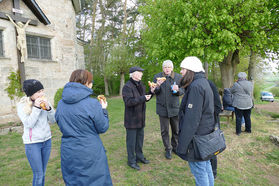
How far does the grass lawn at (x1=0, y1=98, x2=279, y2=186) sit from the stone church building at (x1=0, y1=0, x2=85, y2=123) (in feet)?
13.6

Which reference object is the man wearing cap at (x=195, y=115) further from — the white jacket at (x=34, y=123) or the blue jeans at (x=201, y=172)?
the white jacket at (x=34, y=123)

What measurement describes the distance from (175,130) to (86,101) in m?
2.74

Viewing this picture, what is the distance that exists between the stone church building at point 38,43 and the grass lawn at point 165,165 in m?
4.15

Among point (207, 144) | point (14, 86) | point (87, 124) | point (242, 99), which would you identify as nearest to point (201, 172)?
point (207, 144)

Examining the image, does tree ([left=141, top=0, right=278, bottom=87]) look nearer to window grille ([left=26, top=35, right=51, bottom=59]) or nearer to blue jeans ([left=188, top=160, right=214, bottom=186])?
blue jeans ([left=188, top=160, right=214, bottom=186])

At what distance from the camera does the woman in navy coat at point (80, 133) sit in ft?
6.91

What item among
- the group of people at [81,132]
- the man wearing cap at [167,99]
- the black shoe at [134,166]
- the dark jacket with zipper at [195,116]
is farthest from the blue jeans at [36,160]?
the man wearing cap at [167,99]

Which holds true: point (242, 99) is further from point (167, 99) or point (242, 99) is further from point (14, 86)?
point (14, 86)

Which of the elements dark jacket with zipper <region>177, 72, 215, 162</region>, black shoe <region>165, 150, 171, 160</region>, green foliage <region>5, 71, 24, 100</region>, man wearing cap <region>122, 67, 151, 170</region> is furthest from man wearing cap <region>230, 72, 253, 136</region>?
green foliage <region>5, 71, 24, 100</region>

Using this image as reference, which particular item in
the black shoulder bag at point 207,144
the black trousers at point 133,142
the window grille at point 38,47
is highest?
the window grille at point 38,47

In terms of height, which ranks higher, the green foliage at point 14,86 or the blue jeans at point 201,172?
the green foliage at point 14,86

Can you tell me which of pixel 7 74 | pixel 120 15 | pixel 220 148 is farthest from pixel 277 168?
pixel 120 15

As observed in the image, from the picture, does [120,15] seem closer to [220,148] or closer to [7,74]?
[7,74]

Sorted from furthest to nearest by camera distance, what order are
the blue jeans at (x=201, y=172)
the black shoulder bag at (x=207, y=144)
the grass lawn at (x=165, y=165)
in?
the grass lawn at (x=165, y=165) → the blue jeans at (x=201, y=172) → the black shoulder bag at (x=207, y=144)
